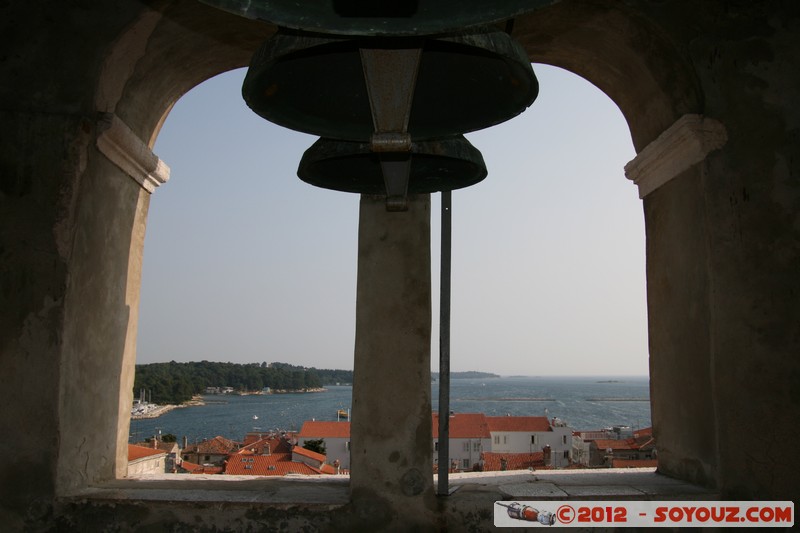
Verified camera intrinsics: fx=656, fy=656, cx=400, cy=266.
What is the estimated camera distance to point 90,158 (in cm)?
334

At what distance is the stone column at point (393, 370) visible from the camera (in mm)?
3205

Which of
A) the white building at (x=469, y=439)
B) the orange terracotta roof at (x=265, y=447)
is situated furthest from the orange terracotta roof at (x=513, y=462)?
the orange terracotta roof at (x=265, y=447)

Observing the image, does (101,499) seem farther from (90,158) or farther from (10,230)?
(90,158)

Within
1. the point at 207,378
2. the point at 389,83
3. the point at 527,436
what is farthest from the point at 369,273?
the point at 207,378

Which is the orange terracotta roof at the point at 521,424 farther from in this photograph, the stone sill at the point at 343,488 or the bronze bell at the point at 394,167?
the bronze bell at the point at 394,167

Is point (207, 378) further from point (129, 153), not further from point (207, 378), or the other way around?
point (129, 153)

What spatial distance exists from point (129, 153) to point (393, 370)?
1915 mm

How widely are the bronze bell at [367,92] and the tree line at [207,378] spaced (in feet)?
218

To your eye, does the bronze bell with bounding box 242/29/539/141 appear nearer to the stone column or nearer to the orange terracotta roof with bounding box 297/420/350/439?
the stone column

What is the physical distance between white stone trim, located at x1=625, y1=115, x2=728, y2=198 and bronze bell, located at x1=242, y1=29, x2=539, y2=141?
6.27 feet

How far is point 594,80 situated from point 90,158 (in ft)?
10.1

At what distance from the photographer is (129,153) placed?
368 cm

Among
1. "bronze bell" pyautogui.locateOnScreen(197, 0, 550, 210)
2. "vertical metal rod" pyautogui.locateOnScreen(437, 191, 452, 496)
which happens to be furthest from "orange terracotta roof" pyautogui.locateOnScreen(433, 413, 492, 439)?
"bronze bell" pyautogui.locateOnScreen(197, 0, 550, 210)

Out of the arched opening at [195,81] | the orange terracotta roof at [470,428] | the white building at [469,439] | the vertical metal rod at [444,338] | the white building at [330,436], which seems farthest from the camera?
the orange terracotta roof at [470,428]
